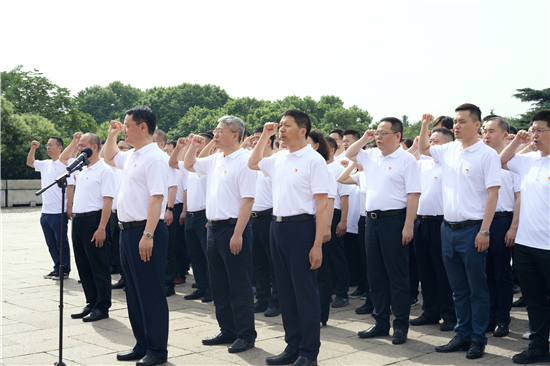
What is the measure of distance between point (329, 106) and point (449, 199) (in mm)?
56336

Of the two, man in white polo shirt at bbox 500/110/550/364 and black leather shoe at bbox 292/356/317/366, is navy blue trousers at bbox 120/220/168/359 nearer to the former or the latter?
black leather shoe at bbox 292/356/317/366

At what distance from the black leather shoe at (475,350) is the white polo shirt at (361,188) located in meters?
2.55

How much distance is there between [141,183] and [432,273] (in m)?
3.72

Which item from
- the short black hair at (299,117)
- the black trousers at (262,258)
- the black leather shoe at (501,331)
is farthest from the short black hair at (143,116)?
the black leather shoe at (501,331)

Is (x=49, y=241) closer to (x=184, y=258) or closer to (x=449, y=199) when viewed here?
(x=184, y=258)

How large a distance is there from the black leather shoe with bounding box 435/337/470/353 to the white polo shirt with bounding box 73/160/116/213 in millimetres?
4463

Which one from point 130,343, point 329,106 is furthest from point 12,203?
point 329,106

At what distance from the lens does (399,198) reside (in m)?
5.71

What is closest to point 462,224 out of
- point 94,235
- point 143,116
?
point 143,116

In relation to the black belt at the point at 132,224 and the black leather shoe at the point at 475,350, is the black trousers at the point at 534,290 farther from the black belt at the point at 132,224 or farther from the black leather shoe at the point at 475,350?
the black belt at the point at 132,224

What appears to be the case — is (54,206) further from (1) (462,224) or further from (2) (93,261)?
(1) (462,224)

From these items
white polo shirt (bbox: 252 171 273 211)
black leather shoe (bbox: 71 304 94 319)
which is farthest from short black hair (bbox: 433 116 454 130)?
black leather shoe (bbox: 71 304 94 319)

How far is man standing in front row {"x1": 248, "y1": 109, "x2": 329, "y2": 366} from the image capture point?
4.75 meters

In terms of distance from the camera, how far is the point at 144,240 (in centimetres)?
480
